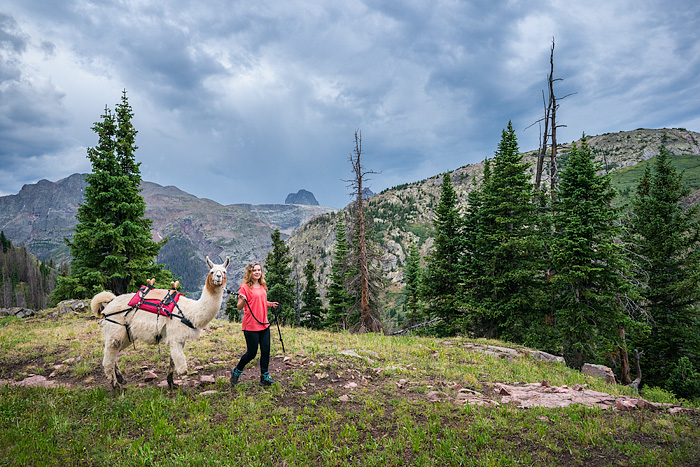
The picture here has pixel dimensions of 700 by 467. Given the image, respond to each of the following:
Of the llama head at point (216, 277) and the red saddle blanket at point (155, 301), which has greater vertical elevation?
the llama head at point (216, 277)

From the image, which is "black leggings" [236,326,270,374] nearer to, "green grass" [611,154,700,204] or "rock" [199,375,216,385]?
"rock" [199,375,216,385]

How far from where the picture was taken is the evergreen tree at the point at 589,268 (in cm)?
1480

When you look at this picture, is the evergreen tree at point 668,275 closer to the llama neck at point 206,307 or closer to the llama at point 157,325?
the llama neck at point 206,307

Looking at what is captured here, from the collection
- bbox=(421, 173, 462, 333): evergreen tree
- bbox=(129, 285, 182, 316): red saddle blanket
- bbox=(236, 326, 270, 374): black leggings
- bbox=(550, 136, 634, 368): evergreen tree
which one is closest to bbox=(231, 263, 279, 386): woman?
bbox=(236, 326, 270, 374): black leggings

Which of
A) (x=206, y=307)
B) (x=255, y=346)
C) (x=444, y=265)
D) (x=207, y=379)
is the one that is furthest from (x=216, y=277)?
(x=444, y=265)

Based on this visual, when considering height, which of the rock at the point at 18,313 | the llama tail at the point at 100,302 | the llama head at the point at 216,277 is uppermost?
the llama head at the point at 216,277

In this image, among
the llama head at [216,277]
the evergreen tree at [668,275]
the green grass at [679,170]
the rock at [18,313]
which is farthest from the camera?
the green grass at [679,170]

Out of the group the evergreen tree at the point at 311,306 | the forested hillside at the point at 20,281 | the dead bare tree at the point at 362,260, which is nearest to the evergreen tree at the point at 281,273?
the evergreen tree at the point at 311,306

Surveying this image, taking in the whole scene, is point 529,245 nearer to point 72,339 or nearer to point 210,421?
point 210,421

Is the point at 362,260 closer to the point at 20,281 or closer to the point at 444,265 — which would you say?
the point at 444,265

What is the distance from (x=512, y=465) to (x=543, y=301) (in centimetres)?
1587

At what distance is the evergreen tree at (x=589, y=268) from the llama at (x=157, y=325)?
52.5ft

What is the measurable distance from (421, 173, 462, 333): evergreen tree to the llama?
59.2 feet

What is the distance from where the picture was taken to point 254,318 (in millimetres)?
6613
